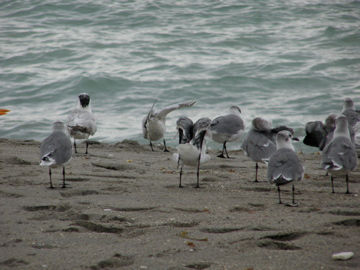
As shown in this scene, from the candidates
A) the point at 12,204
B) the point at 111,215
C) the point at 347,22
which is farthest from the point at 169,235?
the point at 347,22

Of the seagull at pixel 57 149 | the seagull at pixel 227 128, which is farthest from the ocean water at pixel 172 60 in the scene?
the seagull at pixel 57 149

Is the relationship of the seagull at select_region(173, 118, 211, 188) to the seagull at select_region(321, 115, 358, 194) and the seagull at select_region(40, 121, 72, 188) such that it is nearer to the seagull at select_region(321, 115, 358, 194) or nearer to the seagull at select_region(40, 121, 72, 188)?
the seagull at select_region(40, 121, 72, 188)

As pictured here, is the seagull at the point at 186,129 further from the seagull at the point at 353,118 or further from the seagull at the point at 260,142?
the seagull at the point at 353,118

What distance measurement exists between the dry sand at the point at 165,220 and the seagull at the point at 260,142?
1.15ft

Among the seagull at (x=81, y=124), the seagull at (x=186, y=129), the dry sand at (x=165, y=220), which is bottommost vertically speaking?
the dry sand at (x=165, y=220)

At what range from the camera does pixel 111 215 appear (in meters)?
5.09

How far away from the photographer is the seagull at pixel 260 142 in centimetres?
716

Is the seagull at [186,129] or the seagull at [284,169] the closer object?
the seagull at [284,169]

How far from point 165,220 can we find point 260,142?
272 centimetres

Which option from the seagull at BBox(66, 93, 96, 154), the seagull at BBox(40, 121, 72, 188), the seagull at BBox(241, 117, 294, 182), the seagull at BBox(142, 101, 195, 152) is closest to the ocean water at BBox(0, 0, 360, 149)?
the seagull at BBox(142, 101, 195, 152)

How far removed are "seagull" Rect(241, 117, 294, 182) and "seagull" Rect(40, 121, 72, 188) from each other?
2.49 metres

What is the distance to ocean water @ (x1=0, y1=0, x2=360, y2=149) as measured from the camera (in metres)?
13.8

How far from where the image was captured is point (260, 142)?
7297 mm

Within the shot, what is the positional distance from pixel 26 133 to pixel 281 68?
8609mm
